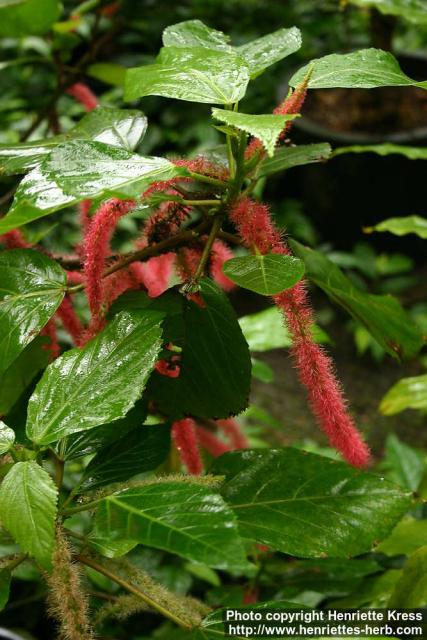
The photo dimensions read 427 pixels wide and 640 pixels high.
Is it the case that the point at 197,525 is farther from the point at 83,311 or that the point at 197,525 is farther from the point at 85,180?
the point at 83,311

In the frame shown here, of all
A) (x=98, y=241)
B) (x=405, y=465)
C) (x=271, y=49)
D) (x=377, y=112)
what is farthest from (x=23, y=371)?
(x=377, y=112)

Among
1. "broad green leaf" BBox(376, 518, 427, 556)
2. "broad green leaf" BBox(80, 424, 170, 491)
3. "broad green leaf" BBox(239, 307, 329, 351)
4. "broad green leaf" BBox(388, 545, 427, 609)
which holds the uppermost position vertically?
"broad green leaf" BBox(80, 424, 170, 491)

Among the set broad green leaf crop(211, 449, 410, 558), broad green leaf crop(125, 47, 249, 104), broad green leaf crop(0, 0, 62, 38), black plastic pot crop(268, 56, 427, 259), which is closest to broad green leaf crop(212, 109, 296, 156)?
broad green leaf crop(125, 47, 249, 104)

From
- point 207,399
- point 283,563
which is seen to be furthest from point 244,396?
point 283,563

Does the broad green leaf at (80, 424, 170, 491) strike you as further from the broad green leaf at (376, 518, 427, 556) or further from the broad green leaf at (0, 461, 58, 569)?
the broad green leaf at (376, 518, 427, 556)

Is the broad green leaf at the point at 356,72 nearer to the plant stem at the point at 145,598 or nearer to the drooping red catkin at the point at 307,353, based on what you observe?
the drooping red catkin at the point at 307,353

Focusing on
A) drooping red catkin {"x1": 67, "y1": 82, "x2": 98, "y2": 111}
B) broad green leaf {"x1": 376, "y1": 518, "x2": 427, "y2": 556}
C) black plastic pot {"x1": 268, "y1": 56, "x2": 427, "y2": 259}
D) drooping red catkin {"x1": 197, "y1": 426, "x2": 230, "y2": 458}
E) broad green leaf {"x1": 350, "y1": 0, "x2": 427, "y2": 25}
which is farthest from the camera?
black plastic pot {"x1": 268, "y1": 56, "x2": 427, "y2": 259}
